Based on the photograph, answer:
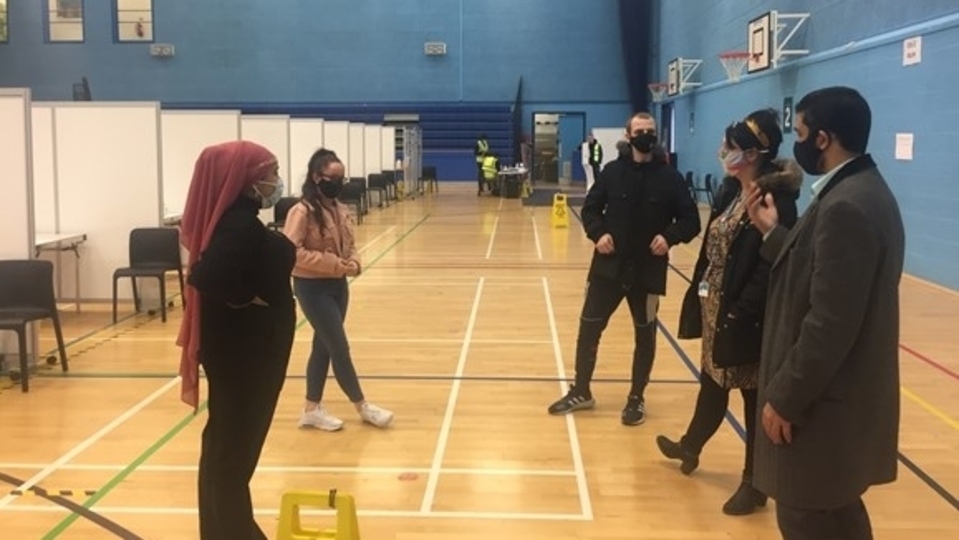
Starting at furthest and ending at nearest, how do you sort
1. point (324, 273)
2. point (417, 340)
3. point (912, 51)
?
point (912, 51)
point (417, 340)
point (324, 273)

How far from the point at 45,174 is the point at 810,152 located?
26.6 feet

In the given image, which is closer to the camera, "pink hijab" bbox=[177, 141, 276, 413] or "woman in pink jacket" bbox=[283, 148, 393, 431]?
"pink hijab" bbox=[177, 141, 276, 413]

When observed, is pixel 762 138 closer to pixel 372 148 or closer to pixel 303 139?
pixel 303 139

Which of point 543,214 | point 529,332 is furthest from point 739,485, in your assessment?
point 543,214

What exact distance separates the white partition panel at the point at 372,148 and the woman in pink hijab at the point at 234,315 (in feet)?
63.0

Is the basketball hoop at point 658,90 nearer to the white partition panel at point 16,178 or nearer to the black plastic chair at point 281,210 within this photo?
the black plastic chair at point 281,210

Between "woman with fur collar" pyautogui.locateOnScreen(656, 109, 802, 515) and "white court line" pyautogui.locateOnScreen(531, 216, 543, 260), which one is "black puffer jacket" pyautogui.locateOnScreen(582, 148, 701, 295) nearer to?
"woman with fur collar" pyautogui.locateOnScreen(656, 109, 802, 515)

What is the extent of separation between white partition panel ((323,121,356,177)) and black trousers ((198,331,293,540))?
1552 centimetres

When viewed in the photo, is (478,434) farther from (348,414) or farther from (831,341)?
(831,341)

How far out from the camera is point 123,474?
486 cm

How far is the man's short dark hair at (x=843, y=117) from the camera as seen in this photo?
2.57 m

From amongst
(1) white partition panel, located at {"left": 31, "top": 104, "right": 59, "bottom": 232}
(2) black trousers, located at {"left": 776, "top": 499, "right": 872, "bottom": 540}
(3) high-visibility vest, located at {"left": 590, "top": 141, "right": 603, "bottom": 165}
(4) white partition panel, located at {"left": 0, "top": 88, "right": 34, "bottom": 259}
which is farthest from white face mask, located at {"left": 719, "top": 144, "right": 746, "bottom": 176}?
(3) high-visibility vest, located at {"left": 590, "top": 141, "right": 603, "bottom": 165}

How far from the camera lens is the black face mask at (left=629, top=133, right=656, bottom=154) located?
5227 millimetres

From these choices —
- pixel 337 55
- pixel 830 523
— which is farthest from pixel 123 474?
pixel 337 55
